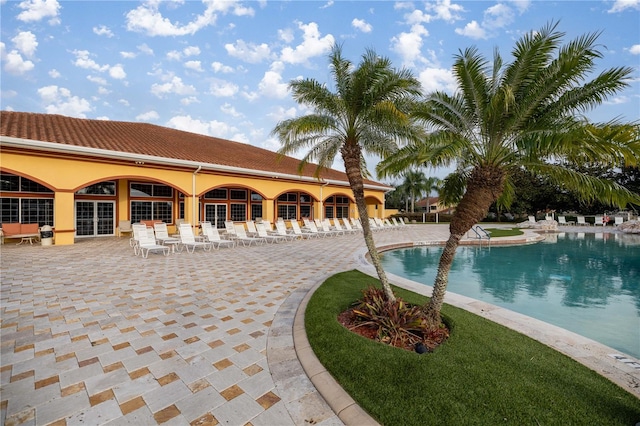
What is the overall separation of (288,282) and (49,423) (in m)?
4.92

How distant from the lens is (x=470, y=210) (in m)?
4.18

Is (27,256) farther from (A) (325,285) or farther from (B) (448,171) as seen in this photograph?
(B) (448,171)

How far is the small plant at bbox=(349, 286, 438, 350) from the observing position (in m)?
3.99

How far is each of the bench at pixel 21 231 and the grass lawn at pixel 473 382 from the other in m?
16.2

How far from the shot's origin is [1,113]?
47.6ft

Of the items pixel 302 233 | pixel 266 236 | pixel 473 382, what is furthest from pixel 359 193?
pixel 302 233

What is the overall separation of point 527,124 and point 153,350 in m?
6.13

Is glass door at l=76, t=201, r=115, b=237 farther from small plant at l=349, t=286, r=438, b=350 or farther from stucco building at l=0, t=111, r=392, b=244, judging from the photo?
small plant at l=349, t=286, r=438, b=350

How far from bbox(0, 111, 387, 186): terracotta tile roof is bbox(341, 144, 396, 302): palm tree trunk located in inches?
169

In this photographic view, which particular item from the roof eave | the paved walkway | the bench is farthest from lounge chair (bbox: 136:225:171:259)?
the bench

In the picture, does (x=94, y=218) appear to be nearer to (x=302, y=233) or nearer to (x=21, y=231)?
(x=21, y=231)

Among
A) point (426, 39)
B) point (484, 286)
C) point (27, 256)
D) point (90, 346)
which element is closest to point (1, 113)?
point (27, 256)

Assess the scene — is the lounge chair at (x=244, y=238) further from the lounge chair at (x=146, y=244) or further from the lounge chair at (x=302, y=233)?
the lounge chair at (x=146, y=244)

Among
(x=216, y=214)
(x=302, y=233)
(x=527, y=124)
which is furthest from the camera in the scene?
(x=216, y=214)
